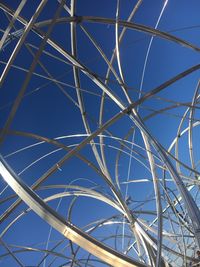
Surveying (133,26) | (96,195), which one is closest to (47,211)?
(133,26)

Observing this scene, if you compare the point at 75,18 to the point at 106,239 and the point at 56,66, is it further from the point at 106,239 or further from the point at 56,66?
the point at 106,239

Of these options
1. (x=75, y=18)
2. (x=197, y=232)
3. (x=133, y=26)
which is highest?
(x=133, y=26)

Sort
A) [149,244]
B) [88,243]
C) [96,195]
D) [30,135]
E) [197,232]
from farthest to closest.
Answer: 1. [96,195]
2. [149,244]
3. [30,135]
4. [197,232]
5. [88,243]

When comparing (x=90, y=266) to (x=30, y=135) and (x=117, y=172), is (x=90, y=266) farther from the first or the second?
(x=30, y=135)

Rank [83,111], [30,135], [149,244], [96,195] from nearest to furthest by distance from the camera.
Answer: [30,135]
[149,244]
[83,111]
[96,195]

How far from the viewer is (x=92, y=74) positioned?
554 cm

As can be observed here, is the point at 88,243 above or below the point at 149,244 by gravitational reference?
above

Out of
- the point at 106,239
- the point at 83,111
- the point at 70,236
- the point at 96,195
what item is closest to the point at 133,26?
the point at 83,111

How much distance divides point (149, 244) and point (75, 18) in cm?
430

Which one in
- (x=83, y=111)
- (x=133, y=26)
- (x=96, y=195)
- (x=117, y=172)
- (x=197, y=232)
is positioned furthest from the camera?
(x=117, y=172)

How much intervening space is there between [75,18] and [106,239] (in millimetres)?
5947

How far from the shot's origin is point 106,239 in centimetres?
929

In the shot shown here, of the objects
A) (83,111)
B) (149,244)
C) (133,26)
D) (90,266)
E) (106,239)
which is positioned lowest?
(90,266)

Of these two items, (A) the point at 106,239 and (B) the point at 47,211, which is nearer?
(B) the point at 47,211
